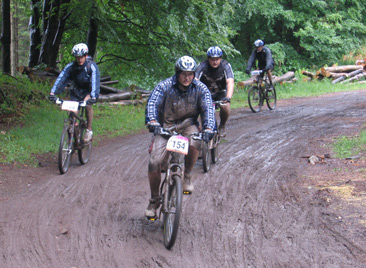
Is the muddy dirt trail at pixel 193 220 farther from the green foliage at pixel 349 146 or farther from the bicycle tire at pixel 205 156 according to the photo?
the green foliage at pixel 349 146

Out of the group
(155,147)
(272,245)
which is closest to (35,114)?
(155,147)

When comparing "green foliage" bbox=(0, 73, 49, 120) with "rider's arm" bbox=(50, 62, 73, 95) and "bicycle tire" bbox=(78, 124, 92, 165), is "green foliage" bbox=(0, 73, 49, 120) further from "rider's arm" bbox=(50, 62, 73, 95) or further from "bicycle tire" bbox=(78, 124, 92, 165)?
"rider's arm" bbox=(50, 62, 73, 95)

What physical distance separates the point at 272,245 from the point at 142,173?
3623 mm

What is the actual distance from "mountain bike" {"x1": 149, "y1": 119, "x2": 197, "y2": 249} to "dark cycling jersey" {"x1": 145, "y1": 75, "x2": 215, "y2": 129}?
0.47 m

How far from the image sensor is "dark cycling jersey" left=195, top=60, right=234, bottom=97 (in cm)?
872

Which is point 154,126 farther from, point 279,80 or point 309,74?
point 309,74

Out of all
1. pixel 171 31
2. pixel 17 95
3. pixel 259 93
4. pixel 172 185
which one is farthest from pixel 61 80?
pixel 259 93

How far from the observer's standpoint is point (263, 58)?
539 inches

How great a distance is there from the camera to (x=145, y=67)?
16.2m

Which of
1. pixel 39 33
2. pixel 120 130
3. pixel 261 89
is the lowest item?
pixel 120 130

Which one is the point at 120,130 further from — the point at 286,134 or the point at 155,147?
the point at 155,147

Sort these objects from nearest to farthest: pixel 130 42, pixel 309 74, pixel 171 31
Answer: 1. pixel 171 31
2. pixel 130 42
3. pixel 309 74

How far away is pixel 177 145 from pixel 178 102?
89cm

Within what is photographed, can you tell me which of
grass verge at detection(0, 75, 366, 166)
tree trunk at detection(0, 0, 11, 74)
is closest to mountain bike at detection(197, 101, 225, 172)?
grass verge at detection(0, 75, 366, 166)
